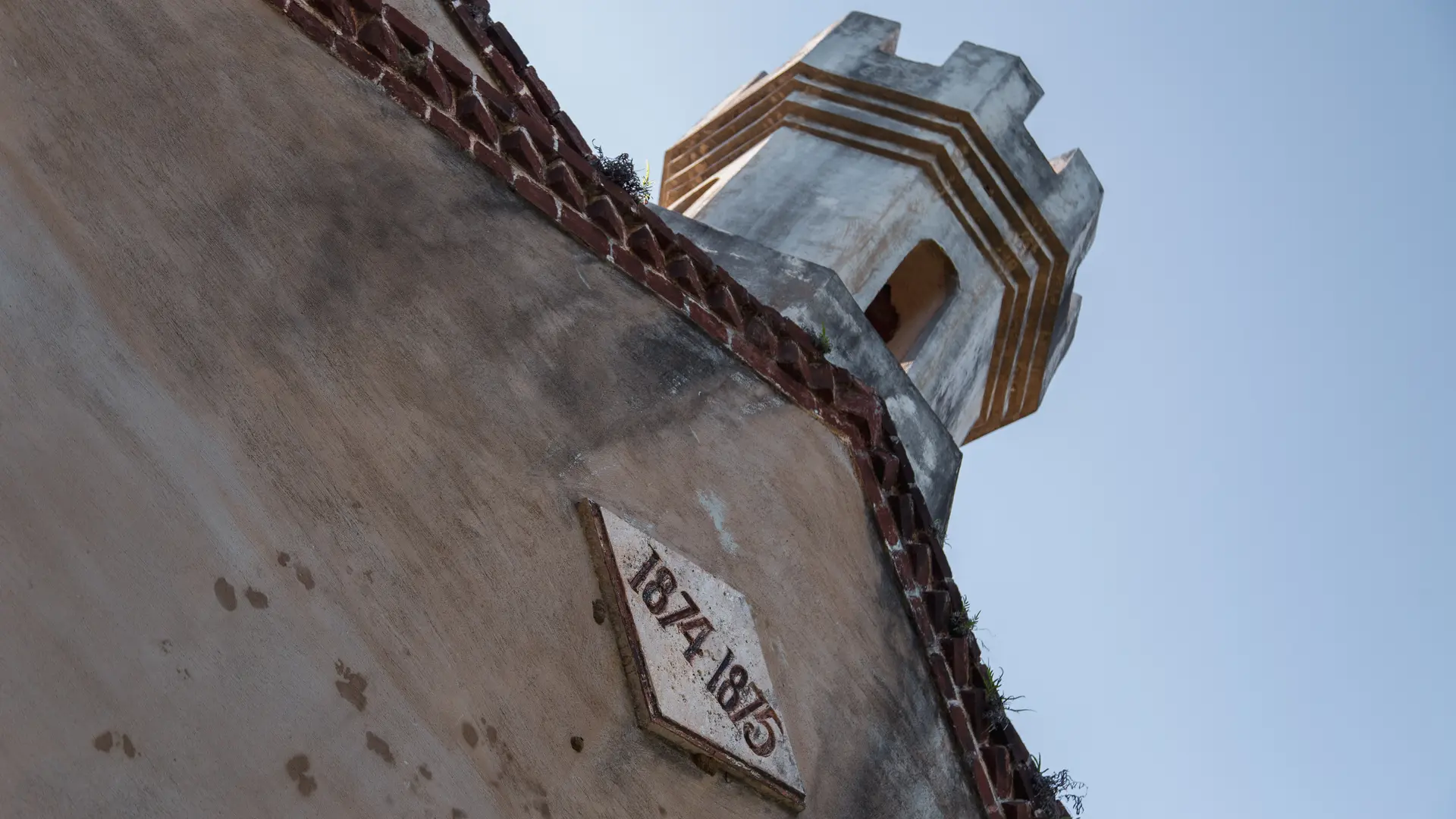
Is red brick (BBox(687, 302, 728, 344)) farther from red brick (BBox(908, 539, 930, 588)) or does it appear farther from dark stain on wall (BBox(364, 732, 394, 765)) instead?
dark stain on wall (BBox(364, 732, 394, 765))

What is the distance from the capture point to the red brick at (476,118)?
19.2ft

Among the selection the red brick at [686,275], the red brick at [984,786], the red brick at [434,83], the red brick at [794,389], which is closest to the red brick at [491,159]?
the red brick at [434,83]

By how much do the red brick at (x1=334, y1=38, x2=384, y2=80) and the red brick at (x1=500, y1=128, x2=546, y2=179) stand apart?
607 mm

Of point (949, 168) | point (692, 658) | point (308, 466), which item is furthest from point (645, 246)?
point (949, 168)

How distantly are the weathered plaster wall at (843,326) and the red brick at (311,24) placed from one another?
12.4ft

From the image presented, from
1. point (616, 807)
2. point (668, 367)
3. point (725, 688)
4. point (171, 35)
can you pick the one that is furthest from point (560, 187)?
point (616, 807)

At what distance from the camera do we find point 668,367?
20.4ft

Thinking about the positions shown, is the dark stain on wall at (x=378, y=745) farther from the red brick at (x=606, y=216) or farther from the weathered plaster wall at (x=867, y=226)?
the weathered plaster wall at (x=867, y=226)

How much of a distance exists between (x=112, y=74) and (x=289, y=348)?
104 centimetres

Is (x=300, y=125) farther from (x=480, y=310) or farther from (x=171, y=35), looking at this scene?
(x=480, y=310)

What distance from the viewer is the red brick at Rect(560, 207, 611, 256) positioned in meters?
6.01

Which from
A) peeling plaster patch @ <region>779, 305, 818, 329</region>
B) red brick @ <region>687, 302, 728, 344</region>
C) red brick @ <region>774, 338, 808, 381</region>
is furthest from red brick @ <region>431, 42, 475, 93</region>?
peeling plaster patch @ <region>779, 305, 818, 329</region>

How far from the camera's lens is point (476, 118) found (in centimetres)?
586

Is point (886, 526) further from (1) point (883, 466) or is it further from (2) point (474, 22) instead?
(2) point (474, 22)
